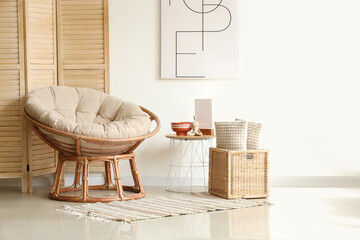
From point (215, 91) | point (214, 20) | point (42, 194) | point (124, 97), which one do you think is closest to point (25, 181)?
point (42, 194)

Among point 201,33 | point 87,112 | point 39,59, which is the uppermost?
point 201,33

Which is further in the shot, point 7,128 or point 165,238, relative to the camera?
point 7,128

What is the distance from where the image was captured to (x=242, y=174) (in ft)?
14.4

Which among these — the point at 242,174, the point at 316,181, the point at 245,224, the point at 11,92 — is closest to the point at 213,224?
the point at 245,224

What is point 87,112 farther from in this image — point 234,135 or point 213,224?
point 213,224

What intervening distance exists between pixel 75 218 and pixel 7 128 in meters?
1.52

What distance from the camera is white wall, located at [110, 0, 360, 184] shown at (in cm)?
514

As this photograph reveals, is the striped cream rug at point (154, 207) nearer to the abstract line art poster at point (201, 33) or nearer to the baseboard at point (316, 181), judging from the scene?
the baseboard at point (316, 181)

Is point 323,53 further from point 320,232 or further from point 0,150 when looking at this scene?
point 0,150

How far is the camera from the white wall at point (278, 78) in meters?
5.14

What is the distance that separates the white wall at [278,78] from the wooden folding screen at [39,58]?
22cm

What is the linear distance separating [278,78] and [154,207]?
194 cm

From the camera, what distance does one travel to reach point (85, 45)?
503 cm

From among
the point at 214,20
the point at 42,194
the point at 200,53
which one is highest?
the point at 214,20
